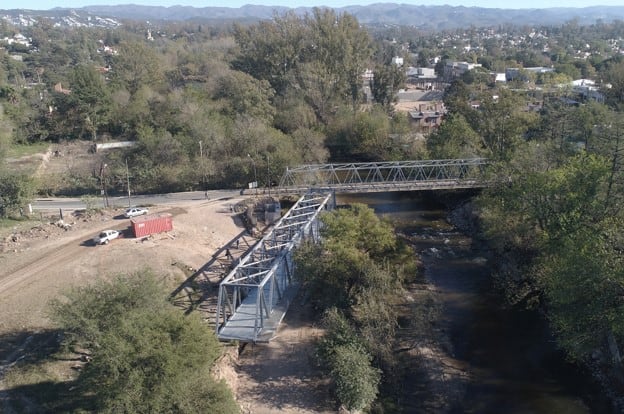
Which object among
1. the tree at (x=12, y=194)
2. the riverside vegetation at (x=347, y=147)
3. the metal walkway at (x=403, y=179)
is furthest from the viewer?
the metal walkway at (x=403, y=179)

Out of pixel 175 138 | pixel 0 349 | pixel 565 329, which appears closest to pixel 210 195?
pixel 175 138

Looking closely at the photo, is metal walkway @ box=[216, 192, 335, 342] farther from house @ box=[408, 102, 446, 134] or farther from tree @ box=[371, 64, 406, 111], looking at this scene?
tree @ box=[371, 64, 406, 111]

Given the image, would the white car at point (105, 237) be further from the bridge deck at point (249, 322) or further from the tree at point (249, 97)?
the tree at point (249, 97)

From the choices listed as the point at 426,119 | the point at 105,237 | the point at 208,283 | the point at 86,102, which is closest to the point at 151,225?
the point at 105,237

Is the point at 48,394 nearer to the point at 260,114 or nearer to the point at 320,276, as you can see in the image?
the point at 320,276

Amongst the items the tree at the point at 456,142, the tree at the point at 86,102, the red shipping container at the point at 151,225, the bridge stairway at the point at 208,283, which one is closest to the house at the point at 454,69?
the tree at the point at 456,142

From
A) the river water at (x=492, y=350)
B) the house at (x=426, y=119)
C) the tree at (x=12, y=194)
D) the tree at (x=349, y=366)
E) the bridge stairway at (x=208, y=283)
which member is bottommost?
the river water at (x=492, y=350)

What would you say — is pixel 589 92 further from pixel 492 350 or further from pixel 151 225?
pixel 151 225
